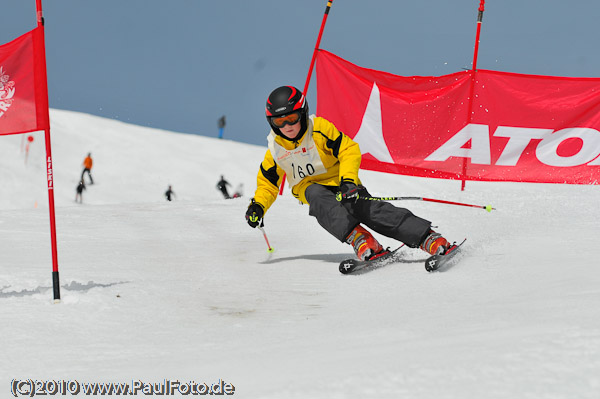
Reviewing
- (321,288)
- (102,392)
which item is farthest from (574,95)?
(102,392)

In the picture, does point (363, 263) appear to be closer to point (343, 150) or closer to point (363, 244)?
point (363, 244)

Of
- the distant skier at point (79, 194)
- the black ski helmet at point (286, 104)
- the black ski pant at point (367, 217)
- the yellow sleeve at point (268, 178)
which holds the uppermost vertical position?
the distant skier at point (79, 194)

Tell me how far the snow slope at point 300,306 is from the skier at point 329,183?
0.27 meters

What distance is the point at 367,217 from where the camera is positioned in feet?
14.9

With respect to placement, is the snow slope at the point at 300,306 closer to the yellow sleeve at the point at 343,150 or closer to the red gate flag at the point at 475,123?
the red gate flag at the point at 475,123

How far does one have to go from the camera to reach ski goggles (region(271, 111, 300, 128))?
4.45m

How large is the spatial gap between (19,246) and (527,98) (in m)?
6.10

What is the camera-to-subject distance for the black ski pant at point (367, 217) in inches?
172

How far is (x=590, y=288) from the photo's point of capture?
8.90 feet

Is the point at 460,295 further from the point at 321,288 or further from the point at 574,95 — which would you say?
the point at 574,95

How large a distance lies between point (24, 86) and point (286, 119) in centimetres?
173

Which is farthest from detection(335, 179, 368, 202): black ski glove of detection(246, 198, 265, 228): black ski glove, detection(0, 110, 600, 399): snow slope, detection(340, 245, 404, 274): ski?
detection(246, 198, 265, 228): black ski glove

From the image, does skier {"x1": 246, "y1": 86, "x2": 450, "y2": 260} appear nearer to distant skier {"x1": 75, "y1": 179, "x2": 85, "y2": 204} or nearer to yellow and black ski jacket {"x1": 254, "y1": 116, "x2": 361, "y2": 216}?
yellow and black ski jacket {"x1": 254, "y1": 116, "x2": 361, "y2": 216}

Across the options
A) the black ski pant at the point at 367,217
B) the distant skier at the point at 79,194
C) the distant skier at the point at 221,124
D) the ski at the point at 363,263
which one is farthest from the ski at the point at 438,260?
the distant skier at the point at 221,124
